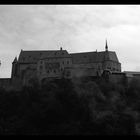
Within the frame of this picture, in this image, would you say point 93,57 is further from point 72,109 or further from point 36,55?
point 72,109

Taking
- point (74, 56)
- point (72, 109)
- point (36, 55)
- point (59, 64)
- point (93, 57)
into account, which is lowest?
point (72, 109)

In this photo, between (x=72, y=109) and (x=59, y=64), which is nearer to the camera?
(x=72, y=109)

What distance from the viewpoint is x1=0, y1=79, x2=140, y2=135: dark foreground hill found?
36.1 m

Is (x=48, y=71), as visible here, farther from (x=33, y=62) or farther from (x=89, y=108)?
(x=89, y=108)

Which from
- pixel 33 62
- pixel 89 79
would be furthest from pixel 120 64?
pixel 33 62

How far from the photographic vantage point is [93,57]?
5600 centimetres

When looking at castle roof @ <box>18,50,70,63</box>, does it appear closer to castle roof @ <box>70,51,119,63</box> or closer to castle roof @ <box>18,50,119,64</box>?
castle roof @ <box>18,50,119,64</box>

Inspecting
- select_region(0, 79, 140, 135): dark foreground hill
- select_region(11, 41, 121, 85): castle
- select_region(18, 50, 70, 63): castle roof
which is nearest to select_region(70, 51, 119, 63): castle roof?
select_region(11, 41, 121, 85): castle

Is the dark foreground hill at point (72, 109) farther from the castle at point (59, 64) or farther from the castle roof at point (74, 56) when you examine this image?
the castle roof at point (74, 56)

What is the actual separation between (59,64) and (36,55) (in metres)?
9.05

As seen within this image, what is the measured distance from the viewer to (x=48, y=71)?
166 feet

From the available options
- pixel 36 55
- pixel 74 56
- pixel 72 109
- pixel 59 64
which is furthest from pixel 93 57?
pixel 72 109

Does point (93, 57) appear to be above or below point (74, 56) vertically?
below

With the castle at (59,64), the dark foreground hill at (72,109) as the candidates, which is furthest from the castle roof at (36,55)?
the dark foreground hill at (72,109)
